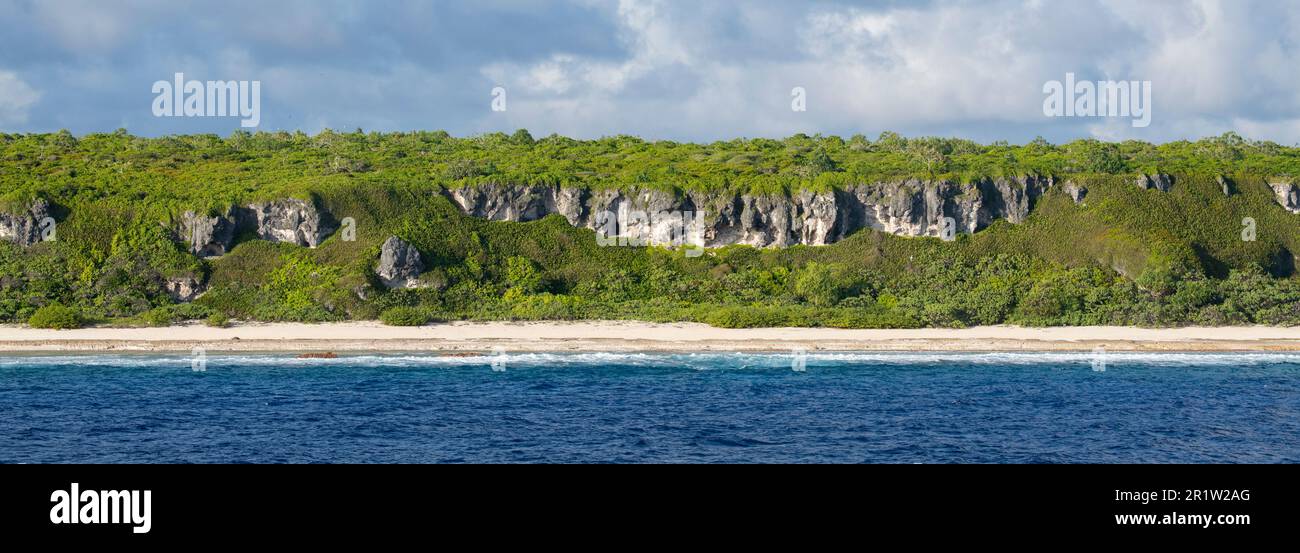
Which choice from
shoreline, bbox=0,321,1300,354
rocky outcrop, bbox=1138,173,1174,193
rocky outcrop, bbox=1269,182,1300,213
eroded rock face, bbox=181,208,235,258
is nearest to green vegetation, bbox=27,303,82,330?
shoreline, bbox=0,321,1300,354

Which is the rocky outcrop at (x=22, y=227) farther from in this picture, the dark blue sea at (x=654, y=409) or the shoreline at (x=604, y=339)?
the dark blue sea at (x=654, y=409)

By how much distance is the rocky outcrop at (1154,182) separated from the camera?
68000mm

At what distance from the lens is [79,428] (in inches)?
1209

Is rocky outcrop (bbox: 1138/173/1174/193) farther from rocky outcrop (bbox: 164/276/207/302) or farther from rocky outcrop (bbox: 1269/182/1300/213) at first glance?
rocky outcrop (bbox: 164/276/207/302)

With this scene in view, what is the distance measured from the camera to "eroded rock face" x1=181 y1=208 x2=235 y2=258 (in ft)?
188

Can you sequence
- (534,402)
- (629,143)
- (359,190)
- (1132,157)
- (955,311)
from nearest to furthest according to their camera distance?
(534,402) → (955,311) → (359,190) → (1132,157) → (629,143)

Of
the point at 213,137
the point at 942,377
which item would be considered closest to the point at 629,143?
the point at 213,137

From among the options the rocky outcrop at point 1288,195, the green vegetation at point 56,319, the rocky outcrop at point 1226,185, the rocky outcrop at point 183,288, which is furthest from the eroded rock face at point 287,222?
the rocky outcrop at point 1288,195

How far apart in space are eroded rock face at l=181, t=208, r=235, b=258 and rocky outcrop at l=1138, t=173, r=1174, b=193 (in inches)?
2230

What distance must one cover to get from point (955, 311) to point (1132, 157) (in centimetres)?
3626

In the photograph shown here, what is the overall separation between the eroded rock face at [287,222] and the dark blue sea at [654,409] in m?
15.8

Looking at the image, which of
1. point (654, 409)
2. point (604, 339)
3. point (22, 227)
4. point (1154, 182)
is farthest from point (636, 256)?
point (1154, 182)

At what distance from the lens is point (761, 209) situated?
207 feet

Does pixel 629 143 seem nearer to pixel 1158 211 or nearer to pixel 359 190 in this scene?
pixel 359 190
